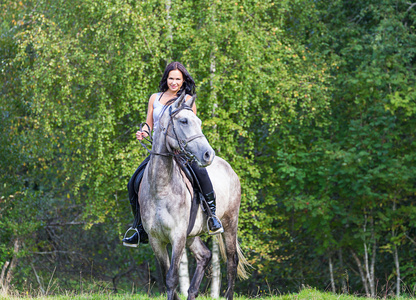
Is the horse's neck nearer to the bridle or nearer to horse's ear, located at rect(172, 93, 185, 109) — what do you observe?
the bridle

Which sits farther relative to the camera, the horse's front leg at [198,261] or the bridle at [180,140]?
the horse's front leg at [198,261]

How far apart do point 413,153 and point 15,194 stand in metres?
11.4

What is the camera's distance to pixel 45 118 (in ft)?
44.8

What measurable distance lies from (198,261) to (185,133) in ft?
6.36

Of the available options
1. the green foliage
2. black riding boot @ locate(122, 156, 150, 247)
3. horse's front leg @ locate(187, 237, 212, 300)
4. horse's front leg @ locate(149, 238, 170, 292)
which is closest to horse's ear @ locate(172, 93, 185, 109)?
black riding boot @ locate(122, 156, 150, 247)

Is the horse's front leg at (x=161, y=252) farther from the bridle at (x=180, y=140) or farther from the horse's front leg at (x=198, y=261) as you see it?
the bridle at (x=180, y=140)

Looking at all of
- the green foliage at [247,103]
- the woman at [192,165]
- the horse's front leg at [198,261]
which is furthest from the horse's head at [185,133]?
the green foliage at [247,103]

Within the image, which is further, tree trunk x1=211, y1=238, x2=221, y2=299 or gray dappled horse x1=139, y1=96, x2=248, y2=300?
tree trunk x1=211, y1=238, x2=221, y2=299

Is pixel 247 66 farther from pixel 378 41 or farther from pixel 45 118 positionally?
pixel 45 118

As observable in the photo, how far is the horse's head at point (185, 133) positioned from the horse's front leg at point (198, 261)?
157 centimetres

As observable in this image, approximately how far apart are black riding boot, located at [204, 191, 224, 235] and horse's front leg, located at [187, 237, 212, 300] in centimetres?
35

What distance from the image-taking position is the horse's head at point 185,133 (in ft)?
17.1

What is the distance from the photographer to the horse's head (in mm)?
5203

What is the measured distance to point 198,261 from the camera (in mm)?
6590
